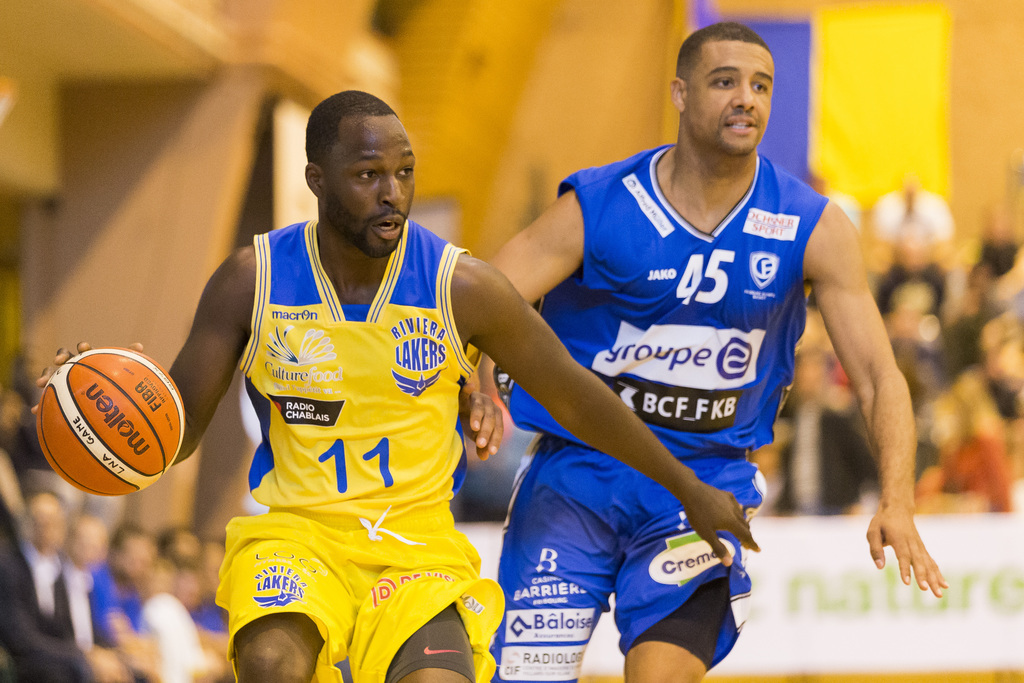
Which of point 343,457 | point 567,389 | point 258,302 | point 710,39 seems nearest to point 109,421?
point 258,302

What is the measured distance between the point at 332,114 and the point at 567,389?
100 cm

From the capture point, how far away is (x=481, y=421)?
3.58 meters

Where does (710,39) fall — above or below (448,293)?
above

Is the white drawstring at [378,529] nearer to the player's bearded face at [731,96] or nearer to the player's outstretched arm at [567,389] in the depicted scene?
the player's outstretched arm at [567,389]

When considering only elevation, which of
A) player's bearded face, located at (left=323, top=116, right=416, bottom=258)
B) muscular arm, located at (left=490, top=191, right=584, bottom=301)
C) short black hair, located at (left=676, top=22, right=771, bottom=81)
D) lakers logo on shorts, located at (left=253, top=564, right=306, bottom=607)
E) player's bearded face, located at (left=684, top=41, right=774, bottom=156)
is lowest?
lakers logo on shorts, located at (left=253, top=564, right=306, bottom=607)

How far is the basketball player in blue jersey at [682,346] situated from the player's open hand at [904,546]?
0.30 m

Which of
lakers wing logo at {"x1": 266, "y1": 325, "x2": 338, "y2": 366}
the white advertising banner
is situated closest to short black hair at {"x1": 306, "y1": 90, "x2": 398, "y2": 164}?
lakers wing logo at {"x1": 266, "y1": 325, "x2": 338, "y2": 366}

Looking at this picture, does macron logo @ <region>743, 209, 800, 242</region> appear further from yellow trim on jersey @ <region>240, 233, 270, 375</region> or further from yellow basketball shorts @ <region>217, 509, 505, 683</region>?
yellow trim on jersey @ <region>240, 233, 270, 375</region>

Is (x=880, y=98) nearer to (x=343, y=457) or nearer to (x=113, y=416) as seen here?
(x=343, y=457)

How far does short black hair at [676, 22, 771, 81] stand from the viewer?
407cm

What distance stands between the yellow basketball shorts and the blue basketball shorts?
1.45ft

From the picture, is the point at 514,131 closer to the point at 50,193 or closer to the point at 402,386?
the point at 50,193

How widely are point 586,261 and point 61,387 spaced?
1663mm

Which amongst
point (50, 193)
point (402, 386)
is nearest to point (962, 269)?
point (50, 193)
